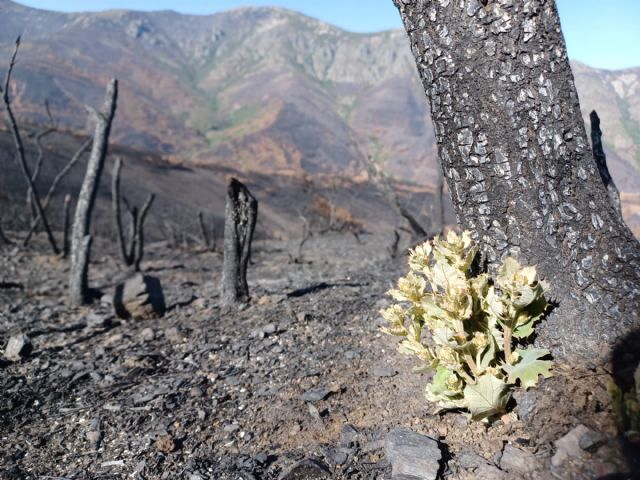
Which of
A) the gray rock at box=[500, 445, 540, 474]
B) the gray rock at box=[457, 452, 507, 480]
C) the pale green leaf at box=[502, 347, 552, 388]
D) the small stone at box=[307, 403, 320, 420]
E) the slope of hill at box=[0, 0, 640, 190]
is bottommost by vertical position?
the small stone at box=[307, 403, 320, 420]

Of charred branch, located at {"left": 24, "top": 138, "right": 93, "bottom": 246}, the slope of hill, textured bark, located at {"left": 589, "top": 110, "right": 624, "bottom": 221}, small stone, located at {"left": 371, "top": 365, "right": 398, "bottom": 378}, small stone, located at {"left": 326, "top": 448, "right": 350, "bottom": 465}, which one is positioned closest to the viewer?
small stone, located at {"left": 326, "top": 448, "right": 350, "bottom": 465}

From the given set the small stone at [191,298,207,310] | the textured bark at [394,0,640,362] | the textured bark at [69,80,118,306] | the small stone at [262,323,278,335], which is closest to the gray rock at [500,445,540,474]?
the textured bark at [394,0,640,362]

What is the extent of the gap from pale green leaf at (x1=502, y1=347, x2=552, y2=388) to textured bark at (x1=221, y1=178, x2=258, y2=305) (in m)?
3.36

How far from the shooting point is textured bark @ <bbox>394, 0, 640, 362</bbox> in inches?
80.7

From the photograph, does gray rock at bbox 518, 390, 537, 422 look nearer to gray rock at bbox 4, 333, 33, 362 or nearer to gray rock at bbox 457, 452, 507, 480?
gray rock at bbox 457, 452, 507, 480

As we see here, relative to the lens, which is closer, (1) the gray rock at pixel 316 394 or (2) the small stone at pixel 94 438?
(2) the small stone at pixel 94 438

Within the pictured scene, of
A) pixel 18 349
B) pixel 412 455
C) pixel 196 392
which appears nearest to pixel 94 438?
pixel 196 392

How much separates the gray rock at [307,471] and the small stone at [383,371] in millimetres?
873

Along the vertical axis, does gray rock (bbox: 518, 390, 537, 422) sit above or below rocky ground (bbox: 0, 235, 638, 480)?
above

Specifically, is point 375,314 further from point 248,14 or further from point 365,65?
point 248,14

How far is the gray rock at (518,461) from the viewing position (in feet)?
6.11

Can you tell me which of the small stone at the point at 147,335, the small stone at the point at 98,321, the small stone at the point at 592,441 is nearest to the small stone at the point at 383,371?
the small stone at the point at 592,441

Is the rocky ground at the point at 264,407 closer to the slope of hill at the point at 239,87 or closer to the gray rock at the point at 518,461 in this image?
the gray rock at the point at 518,461

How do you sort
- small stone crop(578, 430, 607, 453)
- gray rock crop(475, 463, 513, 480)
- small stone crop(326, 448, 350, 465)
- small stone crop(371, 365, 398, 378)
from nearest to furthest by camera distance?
1. small stone crop(578, 430, 607, 453)
2. gray rock crop(475, 463, 513, 480)
3. small stone crop(326, 448, 350, 465)
4. small stone crop(371, 365, 398, 378)
